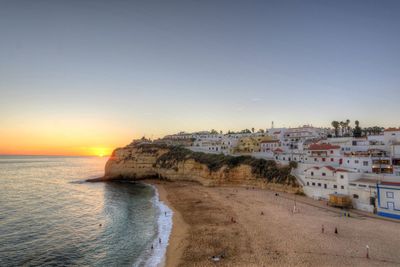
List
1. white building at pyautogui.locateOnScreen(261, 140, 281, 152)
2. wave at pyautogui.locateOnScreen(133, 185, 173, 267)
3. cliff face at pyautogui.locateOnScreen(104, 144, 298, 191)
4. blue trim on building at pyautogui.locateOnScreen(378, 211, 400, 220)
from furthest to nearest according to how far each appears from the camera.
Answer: white building at pyautogui.locateOnScreen(261, 140, 281, 152) → cliff face at pyautogui.locateOnScreen(104, 144, 298, 191) → blue trim on building at pyautogui.locateOnScreen(378, 211, 400, 220) → wave at pyautogui.locateOnScreen(133, 185, 173, 267)

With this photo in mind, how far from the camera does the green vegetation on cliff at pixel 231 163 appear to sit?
4909cm

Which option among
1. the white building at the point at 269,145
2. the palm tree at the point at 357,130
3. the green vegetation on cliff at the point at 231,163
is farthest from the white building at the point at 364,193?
the palm tree at the point at 357,130

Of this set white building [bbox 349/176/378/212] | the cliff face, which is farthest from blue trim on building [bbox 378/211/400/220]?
the cliff face

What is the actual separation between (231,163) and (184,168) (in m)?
16.5

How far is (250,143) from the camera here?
8456cm

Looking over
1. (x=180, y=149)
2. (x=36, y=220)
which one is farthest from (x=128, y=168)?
(x=36, y=220)

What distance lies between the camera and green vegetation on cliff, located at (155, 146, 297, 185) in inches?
1933

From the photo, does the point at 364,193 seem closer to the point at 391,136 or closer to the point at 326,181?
the point at 326,181

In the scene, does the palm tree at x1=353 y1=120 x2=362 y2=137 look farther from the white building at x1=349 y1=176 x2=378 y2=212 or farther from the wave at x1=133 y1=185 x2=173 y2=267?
the wave at x1=133 y1=185 x2=173 y2=267

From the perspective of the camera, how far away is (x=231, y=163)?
197ft

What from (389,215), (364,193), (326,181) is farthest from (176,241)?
(364,193)

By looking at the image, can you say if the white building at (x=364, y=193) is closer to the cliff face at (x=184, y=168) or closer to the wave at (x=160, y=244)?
the cliff face at (x=184, y=168)

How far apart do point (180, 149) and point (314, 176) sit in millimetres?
47708

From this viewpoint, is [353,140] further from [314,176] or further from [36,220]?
[36,220]
